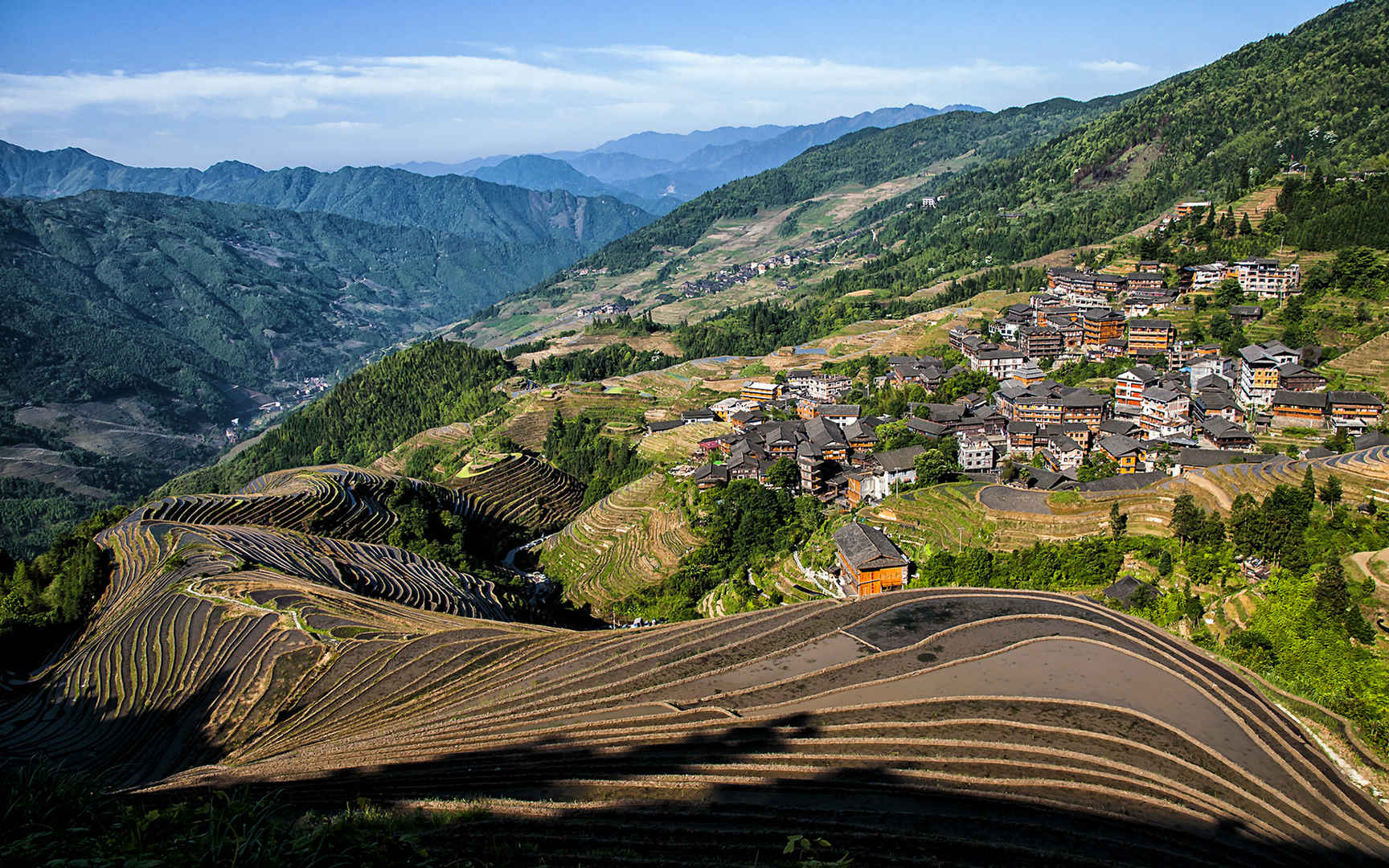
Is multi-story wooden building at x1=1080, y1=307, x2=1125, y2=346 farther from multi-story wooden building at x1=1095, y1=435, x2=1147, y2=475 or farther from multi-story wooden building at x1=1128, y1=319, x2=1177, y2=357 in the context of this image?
multi-story wooden building at x1=1095, y1=435, x2=1147, y2=475

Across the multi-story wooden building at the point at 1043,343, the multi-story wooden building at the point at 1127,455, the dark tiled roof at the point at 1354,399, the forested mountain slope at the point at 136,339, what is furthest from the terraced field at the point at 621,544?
the forested mountain slope at the point at 136,339

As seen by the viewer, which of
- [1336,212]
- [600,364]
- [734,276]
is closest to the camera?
[1336,212]

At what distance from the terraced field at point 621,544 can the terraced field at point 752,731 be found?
35.5ft

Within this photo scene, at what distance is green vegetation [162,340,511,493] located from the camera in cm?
6575

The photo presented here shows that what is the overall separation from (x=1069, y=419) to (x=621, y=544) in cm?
1990

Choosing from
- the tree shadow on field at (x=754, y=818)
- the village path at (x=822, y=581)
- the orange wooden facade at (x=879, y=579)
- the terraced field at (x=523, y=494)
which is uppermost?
the tree shadow on field at (x=754, y=818)

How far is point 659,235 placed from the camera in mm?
149875

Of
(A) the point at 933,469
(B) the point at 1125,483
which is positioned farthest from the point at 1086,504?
(A) the point at 933,469

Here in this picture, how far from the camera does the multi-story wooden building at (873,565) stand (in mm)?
A: 24016

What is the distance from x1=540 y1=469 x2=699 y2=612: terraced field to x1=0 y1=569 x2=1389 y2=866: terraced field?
10.8 meters

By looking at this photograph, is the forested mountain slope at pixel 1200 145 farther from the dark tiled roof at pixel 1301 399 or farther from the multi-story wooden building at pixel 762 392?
the multi-story wooden building at pixel 762 392

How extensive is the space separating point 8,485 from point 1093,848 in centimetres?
8817

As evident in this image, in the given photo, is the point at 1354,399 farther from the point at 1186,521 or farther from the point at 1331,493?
the point at 1186,521

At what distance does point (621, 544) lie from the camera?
34281 mm
